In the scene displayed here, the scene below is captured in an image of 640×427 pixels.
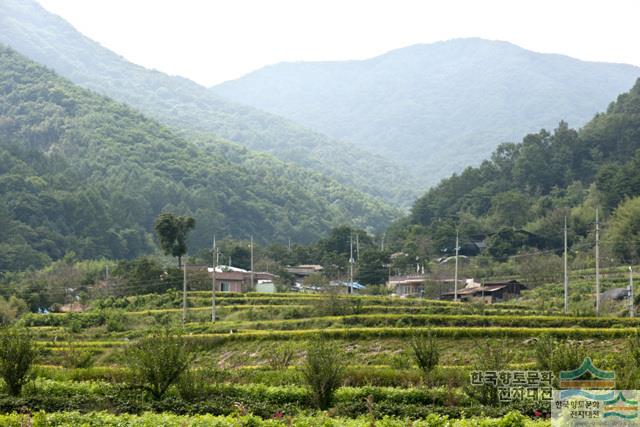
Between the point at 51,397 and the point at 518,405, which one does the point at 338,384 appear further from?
the point at 51,397

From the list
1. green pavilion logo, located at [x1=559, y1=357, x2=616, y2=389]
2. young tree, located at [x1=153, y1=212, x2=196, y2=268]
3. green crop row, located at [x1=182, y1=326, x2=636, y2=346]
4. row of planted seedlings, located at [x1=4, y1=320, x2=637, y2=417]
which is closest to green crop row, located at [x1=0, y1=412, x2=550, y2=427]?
green pavilion logo, located at [x1=559, y1=357, x2=616, y2=389]

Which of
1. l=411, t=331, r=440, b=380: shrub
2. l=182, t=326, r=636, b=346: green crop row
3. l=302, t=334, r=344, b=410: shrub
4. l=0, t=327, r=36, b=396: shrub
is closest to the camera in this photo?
l=302, t=334, r=344, b=410: shrub

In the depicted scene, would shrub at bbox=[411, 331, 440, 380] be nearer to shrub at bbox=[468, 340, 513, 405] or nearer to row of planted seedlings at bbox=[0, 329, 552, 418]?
row of planted seedlings at bbox=[0, 329, 552, 418]

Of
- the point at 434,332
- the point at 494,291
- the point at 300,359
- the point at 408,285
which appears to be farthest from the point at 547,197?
the point at 300,359

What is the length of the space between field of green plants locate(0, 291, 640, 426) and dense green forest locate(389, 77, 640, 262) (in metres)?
28.3

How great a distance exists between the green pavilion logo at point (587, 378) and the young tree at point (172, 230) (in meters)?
47.5

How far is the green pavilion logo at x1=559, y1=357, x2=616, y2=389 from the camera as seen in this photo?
17375 mm

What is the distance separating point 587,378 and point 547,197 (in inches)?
3179

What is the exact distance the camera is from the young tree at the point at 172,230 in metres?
63.6

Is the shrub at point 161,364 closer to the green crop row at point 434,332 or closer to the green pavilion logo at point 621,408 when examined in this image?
the green pavilion logo at point 621,408

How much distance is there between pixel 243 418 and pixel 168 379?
6.48 m

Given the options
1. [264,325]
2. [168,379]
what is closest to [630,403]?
[168,379]

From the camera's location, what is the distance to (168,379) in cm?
2158

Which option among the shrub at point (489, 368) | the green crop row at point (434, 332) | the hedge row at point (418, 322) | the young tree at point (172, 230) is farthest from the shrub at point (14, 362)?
the young tree at point (172, 230)
